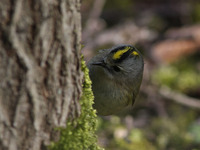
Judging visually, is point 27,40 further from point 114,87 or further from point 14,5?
point 114,87

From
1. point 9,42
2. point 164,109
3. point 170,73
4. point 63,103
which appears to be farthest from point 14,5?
point 170,73

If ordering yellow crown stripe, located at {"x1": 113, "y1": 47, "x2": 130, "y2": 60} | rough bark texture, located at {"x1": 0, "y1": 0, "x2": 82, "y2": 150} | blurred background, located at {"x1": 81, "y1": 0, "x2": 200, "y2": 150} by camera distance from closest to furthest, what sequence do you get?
rough bark texture, located at {"x1": 0, "y1": 0, "x2": 82, "y2": 150}
yellow crown stripe, located at {"x1": 113, "y1": 47, "x2": 130, "y2": 60}
blurred background, located at {"x1": 81, "y1": 0, "x2": 200, "y2": 150}

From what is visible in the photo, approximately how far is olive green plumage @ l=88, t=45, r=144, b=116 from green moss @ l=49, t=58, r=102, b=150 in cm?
88

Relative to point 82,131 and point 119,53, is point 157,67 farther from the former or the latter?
point 82,131

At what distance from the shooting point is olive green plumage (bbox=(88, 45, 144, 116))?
11.2ft

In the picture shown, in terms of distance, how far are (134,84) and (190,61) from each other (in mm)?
5284

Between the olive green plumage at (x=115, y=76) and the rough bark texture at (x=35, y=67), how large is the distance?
47.5 inches

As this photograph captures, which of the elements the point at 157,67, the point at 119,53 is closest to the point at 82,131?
the point at 119,53

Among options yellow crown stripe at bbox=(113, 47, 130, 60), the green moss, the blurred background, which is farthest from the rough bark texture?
the blurred background

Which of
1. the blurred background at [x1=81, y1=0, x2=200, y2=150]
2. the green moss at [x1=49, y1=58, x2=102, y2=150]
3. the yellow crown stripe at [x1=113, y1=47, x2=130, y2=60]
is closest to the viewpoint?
the green moss at [x1=49, y1=58, x2=102, y2=150]

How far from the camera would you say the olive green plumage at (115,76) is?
3.43m

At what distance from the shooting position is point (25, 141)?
2.09m

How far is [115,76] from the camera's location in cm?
→ 358

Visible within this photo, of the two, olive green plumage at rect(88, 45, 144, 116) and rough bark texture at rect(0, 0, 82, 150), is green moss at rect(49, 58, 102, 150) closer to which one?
rough bark texture at rect(0, 0, 82, 150)
